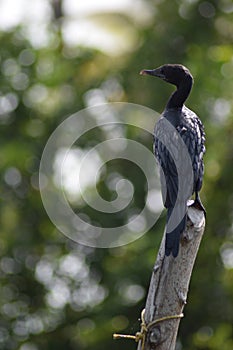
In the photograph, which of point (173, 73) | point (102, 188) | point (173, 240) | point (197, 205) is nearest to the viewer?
point (173, 240)

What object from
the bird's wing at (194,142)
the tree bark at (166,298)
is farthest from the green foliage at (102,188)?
the tree bark at (166,298)

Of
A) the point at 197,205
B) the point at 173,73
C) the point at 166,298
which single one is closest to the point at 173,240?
the point at 166,298

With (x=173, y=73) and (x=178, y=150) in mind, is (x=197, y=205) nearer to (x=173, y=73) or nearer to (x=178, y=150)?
(x=178, y=150)

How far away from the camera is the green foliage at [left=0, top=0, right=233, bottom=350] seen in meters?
14.5

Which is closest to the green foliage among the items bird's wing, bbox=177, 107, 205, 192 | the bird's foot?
bird's wing, bbox=177, 107, 205, 192

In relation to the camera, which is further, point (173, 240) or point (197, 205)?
point (197, 205)

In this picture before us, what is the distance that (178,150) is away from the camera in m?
7.12

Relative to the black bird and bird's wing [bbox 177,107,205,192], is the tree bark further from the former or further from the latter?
bird's wing [bbox 177,107,205,192]

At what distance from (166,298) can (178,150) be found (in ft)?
3.57

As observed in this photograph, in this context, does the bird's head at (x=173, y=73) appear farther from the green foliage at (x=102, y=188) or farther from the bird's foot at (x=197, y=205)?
the green foliage at (x=102, y=188)

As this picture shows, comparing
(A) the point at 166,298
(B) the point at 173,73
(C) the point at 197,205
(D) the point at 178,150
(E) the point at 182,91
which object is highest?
(B) the point at 173,73

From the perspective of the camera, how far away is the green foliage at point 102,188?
1447cm

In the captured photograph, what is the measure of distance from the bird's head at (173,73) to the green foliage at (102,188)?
6.63m

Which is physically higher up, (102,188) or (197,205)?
(102,188)
